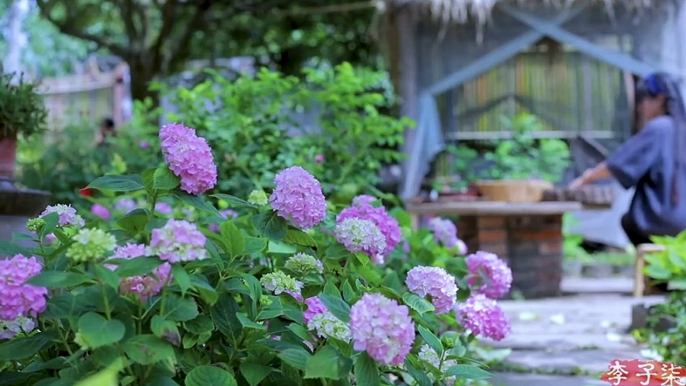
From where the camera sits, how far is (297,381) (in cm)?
120

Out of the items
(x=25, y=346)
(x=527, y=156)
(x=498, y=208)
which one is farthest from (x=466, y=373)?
(x=527, y=156)

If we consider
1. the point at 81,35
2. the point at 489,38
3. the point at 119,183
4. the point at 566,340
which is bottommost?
the point at 566,340

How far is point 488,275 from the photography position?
2197 millimetres

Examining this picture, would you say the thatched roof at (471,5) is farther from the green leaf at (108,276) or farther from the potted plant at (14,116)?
the green leaf at (108,276)

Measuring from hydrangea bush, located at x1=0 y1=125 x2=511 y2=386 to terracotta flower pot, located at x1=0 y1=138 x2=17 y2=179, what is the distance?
4.77 ft

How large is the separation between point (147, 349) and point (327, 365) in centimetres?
22

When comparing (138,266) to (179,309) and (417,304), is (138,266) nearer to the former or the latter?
(179,309)

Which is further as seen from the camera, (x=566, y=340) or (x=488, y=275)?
(x=566, y=340)

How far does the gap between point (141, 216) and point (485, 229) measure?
14.7ft

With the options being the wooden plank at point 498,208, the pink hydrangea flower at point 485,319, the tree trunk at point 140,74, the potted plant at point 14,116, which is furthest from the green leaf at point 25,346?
the tree trunk at point 140,74

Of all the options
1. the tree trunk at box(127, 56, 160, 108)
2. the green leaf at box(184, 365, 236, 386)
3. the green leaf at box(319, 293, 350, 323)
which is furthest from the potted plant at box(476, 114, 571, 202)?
the green leaf at box(184, 365, 236, 386)

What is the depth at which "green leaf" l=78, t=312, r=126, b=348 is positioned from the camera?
3.11 feet

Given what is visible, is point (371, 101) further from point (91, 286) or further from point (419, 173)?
point (419, 173)

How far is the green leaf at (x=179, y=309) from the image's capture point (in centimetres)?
104
